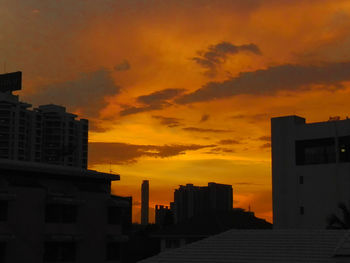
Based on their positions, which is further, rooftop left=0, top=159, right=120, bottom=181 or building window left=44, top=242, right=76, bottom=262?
building window left=44, top=242, right=76, bottom=262

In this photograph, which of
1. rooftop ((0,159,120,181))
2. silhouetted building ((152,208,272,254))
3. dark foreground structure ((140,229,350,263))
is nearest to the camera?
dark foreground structure ((140,229,350,263))

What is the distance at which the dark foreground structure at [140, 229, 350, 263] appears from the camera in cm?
2739

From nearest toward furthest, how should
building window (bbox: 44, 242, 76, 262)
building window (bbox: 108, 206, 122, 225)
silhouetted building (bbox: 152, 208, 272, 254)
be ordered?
building window (bbox: 44, 242, 76, 262) < building window (bbox: 108, 206, 122, 225) < silhouetted building (bbox: 152, 208, 272, 254)

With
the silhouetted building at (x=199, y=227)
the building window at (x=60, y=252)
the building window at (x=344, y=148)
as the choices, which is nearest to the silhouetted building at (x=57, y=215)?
the building window at (x=60, y=252)

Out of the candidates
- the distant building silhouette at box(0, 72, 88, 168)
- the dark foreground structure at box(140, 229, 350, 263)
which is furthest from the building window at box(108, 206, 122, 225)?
the distant building silhouette at box(0, 72, 88, 168)

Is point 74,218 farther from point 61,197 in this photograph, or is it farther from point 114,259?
point 114,259

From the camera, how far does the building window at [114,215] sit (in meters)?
70.5

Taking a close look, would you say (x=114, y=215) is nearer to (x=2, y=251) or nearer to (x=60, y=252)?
(x=60, y=252)

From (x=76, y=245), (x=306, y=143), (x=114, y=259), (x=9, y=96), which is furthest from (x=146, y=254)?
(x=9, y=96)

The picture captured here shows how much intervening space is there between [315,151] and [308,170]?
2646 millimetres

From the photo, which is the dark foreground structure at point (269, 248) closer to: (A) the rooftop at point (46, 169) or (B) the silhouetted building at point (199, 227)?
(A) the rooftop at point (46, 169)

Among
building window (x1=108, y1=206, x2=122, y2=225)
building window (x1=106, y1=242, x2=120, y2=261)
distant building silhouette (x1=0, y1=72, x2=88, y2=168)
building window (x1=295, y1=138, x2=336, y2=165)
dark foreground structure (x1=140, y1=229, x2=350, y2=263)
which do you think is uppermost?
distant building silhouette (x1=0, y1=72, x2=88, y2=168)

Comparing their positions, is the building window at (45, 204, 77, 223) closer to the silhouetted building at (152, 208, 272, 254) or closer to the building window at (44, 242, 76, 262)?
the building window at (44, 242, 76, 262)

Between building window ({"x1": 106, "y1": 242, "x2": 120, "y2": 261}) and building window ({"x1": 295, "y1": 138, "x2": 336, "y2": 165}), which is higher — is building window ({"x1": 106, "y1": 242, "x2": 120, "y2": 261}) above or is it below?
below
